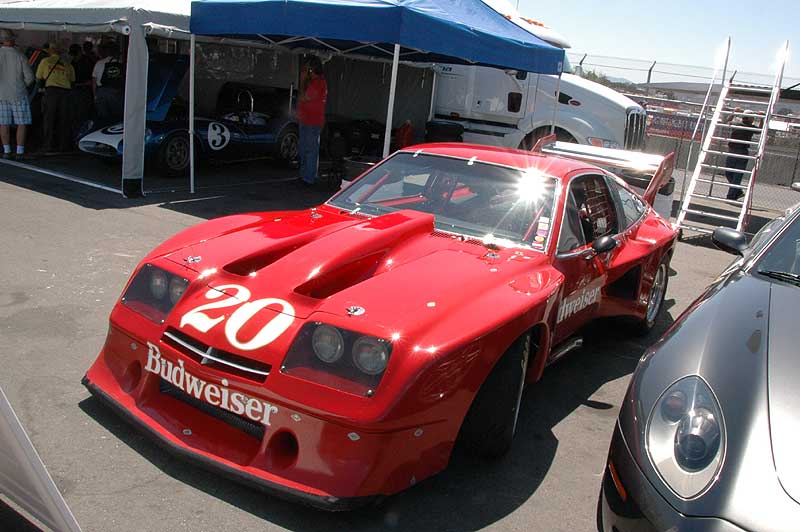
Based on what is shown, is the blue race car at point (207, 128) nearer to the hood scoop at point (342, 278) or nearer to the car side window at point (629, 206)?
the car side window at point (629, 206)

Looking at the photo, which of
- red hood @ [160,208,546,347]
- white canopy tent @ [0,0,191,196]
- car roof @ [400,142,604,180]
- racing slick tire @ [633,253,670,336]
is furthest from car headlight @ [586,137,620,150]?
red hood @ [160,208,546,347]

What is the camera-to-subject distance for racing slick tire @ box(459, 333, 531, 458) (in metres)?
3.02

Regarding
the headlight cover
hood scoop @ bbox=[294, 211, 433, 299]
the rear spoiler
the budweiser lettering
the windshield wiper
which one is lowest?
the budweiser lettering

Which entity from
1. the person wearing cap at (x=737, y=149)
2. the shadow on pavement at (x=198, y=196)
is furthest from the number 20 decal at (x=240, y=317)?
the person wearing cap at (x=737, y=149)

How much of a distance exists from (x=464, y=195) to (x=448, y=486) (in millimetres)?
1792

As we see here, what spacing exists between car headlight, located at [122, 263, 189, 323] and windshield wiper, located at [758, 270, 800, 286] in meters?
2.64

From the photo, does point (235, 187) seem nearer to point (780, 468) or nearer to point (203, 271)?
point (203, 271)

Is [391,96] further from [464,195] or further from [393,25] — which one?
[464,195]

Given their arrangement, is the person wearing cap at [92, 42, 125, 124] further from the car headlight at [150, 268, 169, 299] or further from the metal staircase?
the metal staircase

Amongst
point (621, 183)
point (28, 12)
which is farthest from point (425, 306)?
point (28, 12)

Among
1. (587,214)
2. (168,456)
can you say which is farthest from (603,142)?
(168,456)

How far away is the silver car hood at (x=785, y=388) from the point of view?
1.98 m

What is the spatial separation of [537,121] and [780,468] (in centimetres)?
1207

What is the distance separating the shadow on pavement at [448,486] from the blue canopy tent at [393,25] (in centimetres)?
483
